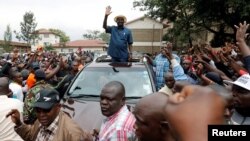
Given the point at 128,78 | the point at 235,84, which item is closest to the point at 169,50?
the point at 128,78

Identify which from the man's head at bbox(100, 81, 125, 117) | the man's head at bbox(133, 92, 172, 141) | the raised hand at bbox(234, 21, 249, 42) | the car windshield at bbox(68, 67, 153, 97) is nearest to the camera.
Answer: the man's head at bbox(133, 92, 172, 141)

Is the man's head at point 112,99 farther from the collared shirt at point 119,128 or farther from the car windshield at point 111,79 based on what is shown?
the car windshield at point 111,79

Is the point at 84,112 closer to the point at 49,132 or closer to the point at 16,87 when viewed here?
the point at 16,87

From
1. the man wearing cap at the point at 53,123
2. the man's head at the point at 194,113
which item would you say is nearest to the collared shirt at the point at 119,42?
the man wearing cap at the point at 53,123

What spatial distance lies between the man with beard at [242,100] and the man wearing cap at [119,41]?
5002mm

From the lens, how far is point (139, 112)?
2029mm

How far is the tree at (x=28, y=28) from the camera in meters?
83.1

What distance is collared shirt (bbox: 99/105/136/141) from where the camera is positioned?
9.75ft

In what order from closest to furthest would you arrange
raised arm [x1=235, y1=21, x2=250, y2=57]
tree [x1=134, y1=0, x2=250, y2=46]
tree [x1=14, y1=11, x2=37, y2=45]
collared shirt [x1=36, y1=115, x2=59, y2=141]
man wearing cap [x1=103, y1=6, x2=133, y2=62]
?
collared shirt [x1=36, y1=115, x2=59, y2=141] < raised arm [x1=235, y1=21, x2=250, y2=57] < man wearing cap [x1=103, y1=6, x2=133, y2=62] < tree [x1=134, y1=0, x2=250, y2=46] < tree [x1=14, y1=11, x2=37, y2=45]

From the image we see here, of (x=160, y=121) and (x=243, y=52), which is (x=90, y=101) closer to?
(x=243, y=52)

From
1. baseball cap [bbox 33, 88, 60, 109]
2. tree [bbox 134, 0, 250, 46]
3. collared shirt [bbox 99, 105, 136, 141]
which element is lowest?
collared shirt [bbox 99, 105, 136, 141]

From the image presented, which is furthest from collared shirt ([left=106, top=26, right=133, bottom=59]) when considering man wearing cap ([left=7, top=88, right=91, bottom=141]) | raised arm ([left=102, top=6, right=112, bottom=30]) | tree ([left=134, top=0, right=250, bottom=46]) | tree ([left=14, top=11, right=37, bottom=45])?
tree ([left=14, top=11, right=37, bottom=45])

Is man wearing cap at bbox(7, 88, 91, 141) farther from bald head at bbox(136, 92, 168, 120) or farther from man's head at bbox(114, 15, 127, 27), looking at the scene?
man's head at bbox(114, 15, 127, 27)

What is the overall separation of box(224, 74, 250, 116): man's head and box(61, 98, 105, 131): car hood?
2.24 m
